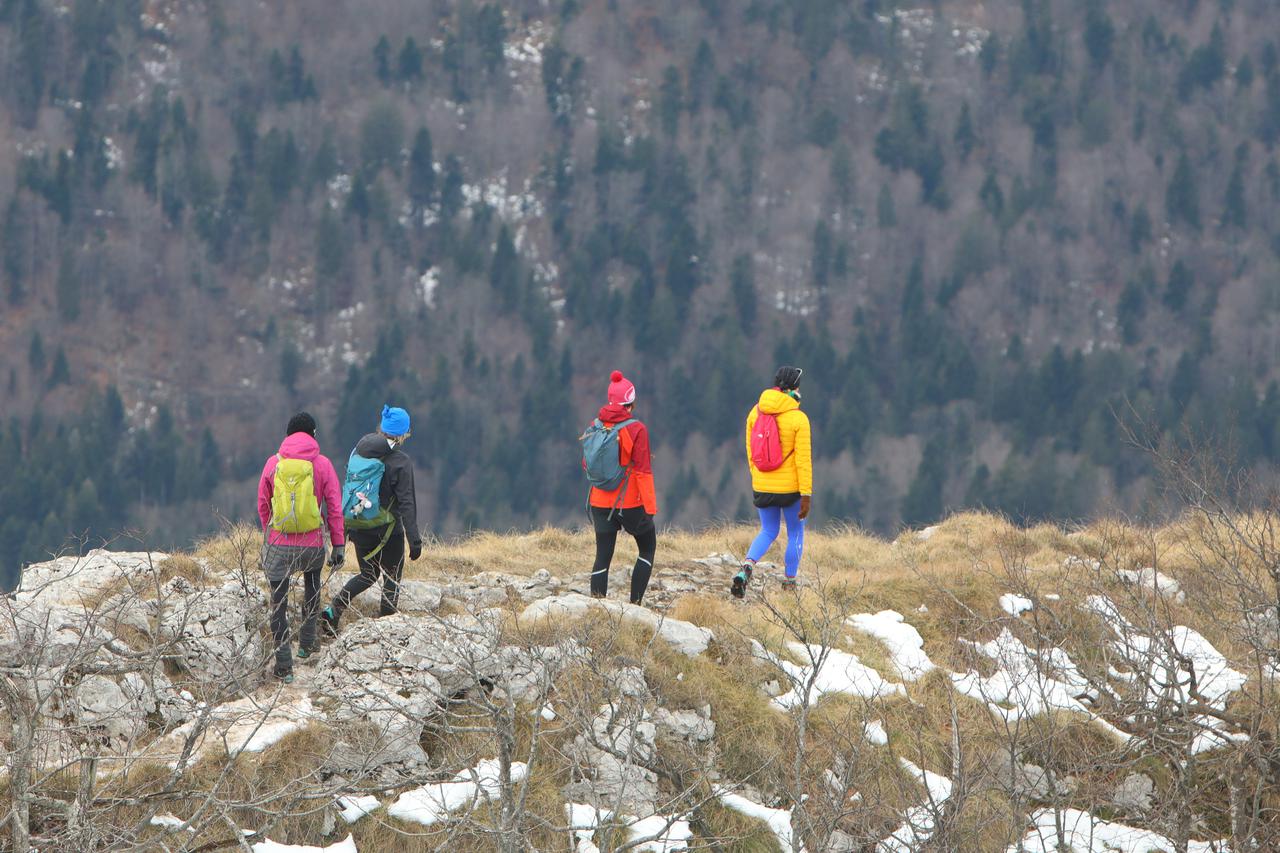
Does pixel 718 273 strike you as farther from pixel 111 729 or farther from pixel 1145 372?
pixel 111 729

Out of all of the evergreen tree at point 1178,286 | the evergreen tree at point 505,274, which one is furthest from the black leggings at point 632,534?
the evergreen tree at point 1178,286

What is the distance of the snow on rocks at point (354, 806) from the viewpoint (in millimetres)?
8836

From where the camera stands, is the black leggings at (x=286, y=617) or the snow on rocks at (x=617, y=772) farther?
the black leggings at (x=286, y=617)

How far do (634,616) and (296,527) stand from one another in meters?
2.50

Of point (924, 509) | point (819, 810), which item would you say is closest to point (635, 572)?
point (819, 810)

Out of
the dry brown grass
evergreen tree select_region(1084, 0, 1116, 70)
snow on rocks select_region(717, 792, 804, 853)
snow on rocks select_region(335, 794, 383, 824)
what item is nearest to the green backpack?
the dry brown grass

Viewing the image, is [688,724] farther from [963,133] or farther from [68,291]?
[963,133]

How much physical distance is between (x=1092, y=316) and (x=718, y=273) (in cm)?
3910

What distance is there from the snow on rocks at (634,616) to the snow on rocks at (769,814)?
49.8 inches

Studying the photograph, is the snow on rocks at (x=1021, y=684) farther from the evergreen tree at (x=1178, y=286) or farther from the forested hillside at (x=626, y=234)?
the evergreen tree at (x=1178, y=286)

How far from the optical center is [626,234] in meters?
162

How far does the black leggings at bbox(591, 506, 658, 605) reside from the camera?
35.9ft

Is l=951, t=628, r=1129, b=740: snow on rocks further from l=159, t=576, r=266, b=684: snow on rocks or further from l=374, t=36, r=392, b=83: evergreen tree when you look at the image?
l=374, t=36, r=392, b=83: evergreen tree

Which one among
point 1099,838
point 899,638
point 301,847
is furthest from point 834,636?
point 301,847
